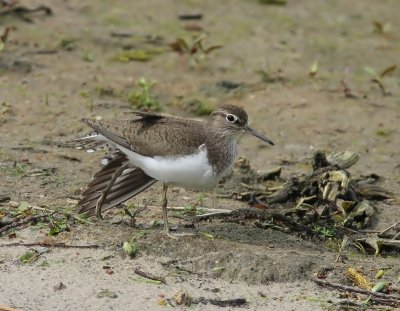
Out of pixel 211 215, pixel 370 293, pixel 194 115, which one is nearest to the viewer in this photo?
pixel 370 293

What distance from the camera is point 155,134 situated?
7.22 metres

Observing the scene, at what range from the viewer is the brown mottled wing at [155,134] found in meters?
7.10

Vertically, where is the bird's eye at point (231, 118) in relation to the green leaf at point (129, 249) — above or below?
above

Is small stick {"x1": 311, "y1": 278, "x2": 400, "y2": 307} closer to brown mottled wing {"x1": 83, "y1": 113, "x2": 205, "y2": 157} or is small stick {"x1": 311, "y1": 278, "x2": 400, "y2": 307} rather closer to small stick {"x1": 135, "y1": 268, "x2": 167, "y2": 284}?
small stick {"x1": 135, "y1": 268, "x2": 167, "y2": 284}

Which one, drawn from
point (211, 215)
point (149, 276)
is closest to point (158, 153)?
point (211, 215)

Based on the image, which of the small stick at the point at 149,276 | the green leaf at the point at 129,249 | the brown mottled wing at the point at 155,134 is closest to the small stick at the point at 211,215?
the brown mottled wing at the point at 155,134

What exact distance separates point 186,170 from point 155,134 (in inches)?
18.1

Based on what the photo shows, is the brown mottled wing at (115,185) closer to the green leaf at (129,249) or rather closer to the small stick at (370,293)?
the green leaf at (129,249)

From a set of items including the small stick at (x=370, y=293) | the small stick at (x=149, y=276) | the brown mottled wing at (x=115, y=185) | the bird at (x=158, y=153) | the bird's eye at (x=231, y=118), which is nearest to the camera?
the small stick at (x=370, y=293)

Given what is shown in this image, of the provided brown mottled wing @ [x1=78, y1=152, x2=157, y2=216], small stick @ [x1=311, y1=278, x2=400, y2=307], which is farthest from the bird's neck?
small stick @ [x1=311, y1=278, x2=400, y2=307]

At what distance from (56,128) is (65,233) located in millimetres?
2585

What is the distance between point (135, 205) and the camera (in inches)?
307

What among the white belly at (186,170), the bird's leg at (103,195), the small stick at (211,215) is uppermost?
the white belly at (186,170)

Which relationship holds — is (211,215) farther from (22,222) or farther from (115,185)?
(22,222)
